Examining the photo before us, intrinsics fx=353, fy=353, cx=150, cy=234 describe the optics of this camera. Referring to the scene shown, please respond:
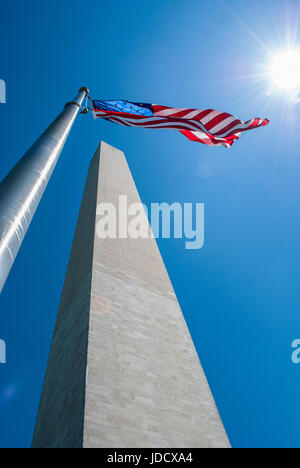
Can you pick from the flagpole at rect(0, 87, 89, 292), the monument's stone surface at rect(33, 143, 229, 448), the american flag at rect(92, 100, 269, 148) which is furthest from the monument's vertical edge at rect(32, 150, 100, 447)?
the american flag at rect(92, 100, 269, 148)

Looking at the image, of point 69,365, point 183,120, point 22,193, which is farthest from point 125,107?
point 69,365

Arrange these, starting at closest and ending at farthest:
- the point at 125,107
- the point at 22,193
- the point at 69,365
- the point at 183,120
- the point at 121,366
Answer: the point at 22,193 → the point at 121,366 → the point at 69,365 → the point at 183,120 → the point at 125,107

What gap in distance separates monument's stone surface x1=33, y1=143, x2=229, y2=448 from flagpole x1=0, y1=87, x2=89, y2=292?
3212mm

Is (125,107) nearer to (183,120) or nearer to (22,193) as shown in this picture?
(183,120)

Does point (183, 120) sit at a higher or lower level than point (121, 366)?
higher

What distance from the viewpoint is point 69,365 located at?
24.7 feet

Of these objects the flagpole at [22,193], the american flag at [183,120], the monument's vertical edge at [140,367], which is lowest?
the monument's vertical edge at [140,367]

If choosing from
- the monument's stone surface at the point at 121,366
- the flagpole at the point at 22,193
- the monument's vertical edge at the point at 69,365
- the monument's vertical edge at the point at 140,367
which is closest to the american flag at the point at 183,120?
the monument's vertical edge at the point at 69,365

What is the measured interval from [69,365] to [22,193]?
4.18 metres

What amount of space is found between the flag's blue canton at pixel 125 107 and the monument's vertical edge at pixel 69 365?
14.1 feet

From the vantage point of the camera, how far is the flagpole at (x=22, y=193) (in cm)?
431

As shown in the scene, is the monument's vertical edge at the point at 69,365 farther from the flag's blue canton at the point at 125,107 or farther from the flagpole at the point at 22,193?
the flag's blue canton at the point at 125,107

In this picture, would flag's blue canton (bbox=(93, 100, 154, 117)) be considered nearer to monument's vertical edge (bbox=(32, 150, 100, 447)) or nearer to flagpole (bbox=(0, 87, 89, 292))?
monument's vertical edge (bbox=(32, 150, 100, 447))
